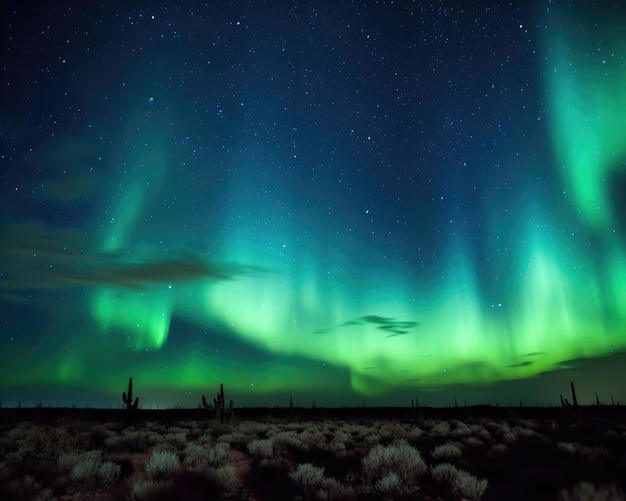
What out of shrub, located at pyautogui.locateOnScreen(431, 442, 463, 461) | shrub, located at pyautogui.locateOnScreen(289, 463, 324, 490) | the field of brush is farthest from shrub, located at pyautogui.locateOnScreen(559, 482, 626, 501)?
shrub, located at pyautogui.locateOnScreen(431, 442, 463, 461)

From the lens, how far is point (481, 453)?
18078 millimetres

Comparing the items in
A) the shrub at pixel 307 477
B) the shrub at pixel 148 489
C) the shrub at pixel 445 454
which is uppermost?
the shrub at pixel 148 489

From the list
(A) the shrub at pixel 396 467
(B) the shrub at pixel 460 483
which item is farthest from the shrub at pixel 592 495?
(A) the shrub at pixel 396 467

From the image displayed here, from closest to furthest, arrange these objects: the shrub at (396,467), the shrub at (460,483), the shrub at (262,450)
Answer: the shrub at (460,483)
the shrub at (396,467)
the shrub at (262,450)

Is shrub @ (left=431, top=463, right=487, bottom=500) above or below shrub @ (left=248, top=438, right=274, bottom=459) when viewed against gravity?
below

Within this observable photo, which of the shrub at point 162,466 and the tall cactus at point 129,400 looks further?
the tall cactus at point 129,400

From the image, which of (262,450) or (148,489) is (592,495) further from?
(262,450)

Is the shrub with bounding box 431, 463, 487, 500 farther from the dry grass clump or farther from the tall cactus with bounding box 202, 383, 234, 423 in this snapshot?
the tall cactus with bounding box 202, 383, 234, 423

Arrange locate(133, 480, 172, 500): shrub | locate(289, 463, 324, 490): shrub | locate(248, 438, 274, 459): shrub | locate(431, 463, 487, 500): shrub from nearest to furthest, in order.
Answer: locate(133, 480, 172, 500): shrub
locate(431, 463, 487, 500): shrub
locate(289, 463, 324, 490): shrub
locate(248, 438, 274, 459): shrub

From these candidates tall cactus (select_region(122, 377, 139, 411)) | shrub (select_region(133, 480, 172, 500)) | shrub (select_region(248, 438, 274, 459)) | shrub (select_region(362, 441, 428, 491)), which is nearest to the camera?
shrub (select_region(133, 480, 172, 500))

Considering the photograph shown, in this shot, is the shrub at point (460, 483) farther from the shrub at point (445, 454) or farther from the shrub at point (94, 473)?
the shrub at point (94, 473)

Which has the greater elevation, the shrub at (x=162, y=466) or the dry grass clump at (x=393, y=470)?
the shrub at (x=162, y=466)

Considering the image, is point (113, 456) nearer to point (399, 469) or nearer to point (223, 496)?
point (223, 496)

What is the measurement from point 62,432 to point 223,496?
36.6 ft
